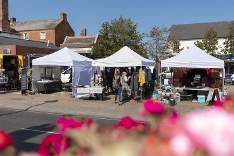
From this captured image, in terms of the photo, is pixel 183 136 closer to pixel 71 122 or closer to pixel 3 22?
pixel 71 122

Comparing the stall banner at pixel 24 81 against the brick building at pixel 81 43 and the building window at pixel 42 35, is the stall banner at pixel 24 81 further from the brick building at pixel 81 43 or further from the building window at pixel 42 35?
the building window at pixel 42 35

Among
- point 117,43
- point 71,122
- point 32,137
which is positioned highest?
point 117,43

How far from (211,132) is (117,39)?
101 ft

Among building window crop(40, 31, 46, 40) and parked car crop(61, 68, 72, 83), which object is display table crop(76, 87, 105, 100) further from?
building window crop(40, 31, 46, 40)

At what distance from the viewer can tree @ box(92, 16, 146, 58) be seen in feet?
101

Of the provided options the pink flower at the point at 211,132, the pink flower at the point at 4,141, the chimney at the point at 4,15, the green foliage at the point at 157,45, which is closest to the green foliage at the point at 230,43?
the green foliage at the point at 157,45

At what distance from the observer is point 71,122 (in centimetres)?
144

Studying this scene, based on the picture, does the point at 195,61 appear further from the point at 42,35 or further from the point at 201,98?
the point at 42,35

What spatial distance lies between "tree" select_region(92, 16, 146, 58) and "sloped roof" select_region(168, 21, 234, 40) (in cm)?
2062

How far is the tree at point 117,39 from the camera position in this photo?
101 ft

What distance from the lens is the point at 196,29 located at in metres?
53.9

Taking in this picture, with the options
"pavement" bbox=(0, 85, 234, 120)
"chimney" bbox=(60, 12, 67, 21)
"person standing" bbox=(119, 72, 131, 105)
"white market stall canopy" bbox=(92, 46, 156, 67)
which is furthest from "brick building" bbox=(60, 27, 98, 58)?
"pavement" bbox=(0, 85, 234, 120)

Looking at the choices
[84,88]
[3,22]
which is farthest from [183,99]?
[3,22]

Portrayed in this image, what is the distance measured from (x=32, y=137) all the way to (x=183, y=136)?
26.1 ft
